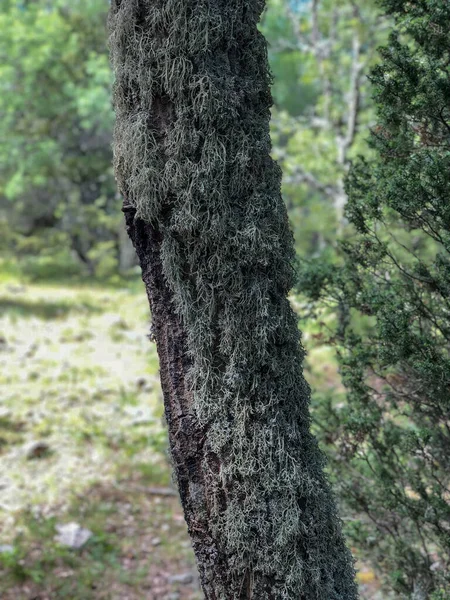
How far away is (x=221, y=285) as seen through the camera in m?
1.79

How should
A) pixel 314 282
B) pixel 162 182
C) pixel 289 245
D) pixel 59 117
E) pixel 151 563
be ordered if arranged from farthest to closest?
pixel 59 117
pixel 151 563
pixel 314 282
pixel 289 245
pixel 162 182

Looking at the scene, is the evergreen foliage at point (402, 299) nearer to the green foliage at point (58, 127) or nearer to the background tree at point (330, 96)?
the background tree at point (330, 96)

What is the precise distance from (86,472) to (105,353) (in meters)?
3.22

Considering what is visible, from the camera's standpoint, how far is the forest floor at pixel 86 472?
165 inches

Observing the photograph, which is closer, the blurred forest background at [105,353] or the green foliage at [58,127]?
the blurred forest background at [105,353]

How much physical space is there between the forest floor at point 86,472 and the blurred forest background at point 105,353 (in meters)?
0.02

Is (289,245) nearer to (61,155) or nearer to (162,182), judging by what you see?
(162,182)

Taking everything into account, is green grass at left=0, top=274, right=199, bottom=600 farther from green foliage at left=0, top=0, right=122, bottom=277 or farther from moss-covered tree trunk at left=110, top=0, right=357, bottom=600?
green foliage at left=0, top=0, right=122, bottom=277

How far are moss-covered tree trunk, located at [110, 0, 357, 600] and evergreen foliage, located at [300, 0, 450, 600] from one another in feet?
1.66

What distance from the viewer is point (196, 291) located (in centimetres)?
181

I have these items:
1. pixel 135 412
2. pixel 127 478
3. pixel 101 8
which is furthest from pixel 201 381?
pixel 101 8

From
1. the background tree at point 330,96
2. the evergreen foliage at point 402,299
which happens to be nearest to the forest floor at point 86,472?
the evergreen foliage at point 402,299

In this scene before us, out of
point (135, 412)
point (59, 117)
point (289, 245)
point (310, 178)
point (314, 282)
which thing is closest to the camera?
point (289, 245)

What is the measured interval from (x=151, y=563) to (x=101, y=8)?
55.1 ft
